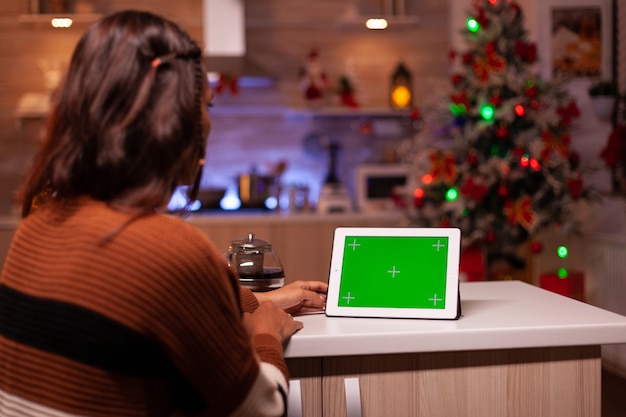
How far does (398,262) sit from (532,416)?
0.39m

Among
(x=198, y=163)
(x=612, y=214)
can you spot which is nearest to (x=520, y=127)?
(x=612, y=214)

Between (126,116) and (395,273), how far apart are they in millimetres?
736

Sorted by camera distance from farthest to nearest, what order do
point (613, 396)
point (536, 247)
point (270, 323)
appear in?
point (536, 247) → point (613, 396) → point (270, 323)

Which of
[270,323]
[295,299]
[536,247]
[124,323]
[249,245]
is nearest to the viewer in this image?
[124,323]

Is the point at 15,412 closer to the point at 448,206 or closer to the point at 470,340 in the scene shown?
the point at 470,340

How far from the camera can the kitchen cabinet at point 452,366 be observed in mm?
1463

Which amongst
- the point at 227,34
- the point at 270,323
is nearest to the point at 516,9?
the point at 227,34

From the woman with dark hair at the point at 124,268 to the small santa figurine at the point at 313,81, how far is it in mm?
4278

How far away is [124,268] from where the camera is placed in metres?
1.03

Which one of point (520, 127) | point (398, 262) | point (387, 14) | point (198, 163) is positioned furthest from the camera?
point (387, 14)

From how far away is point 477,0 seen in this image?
4.77m

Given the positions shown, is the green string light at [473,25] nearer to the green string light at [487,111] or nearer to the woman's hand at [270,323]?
the green string light at [487,111]

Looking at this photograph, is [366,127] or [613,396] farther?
[366,127]

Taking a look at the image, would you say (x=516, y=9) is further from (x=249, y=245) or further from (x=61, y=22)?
(x=249, y=245)
